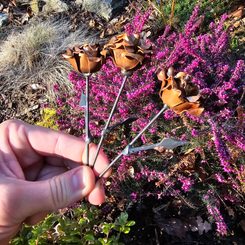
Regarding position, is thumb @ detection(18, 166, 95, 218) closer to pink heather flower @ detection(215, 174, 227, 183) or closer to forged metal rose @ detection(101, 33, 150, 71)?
forged metal rose @ detection(101, 33, 150, 71)

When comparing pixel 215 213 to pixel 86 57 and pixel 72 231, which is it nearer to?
pixel 72 231

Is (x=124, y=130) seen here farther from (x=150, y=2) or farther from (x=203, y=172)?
(x=150, y=2)

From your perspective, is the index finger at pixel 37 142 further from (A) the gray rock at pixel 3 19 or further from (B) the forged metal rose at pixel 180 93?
(A) the gray rock at pixel 3 19

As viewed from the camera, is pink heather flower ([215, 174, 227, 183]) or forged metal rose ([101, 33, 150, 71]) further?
pink heather flower ([215, 174, 227, 183])

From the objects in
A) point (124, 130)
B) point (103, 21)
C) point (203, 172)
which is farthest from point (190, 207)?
point (103, 21)

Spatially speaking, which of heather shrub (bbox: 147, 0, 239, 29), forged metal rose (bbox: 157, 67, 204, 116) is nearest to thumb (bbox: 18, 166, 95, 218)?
forged metal rose (bbox: 157, 67, 204, 116)
